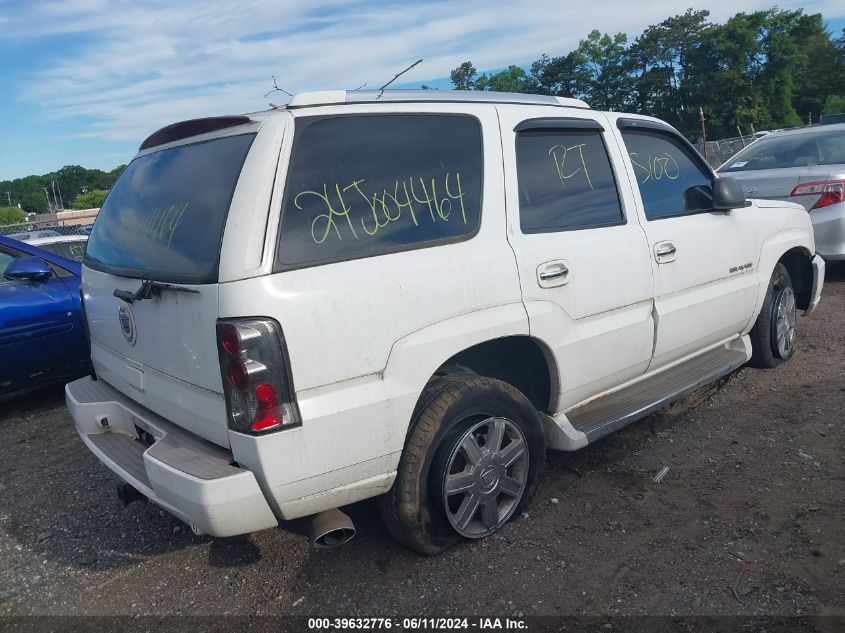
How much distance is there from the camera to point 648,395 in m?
3.77

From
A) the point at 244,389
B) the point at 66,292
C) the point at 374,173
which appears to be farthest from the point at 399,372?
the point at 66,292

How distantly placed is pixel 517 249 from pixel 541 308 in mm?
293

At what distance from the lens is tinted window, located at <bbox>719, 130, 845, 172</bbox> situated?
7.61 m

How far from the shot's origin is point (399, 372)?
2555mm

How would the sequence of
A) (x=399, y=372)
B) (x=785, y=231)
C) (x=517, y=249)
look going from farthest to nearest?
(x=785, y=231) < (x=517, y=249) < (x=399, y=372)

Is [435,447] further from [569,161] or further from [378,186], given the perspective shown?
[569,161]

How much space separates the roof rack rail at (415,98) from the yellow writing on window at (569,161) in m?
0.25

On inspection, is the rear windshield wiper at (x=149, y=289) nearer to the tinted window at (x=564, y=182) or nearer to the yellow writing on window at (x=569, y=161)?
the tinted window at (x=564, y=182)

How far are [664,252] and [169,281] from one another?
2.57m

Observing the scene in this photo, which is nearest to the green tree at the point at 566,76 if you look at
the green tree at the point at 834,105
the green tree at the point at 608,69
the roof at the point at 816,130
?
the green tree at the point at 608,69

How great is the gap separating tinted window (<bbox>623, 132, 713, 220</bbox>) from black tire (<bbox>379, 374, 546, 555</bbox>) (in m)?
1.56

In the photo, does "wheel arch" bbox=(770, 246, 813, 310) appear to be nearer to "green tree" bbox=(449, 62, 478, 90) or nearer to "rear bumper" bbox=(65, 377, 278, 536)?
"rear bumper" bbox=(65, 377, 278, 536)

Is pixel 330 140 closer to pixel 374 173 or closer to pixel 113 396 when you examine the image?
pixel 374 173

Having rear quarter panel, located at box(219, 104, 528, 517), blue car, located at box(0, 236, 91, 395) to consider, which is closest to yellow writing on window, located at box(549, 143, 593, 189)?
rear quarter panel, located at box(219, 104, 528, 517)
